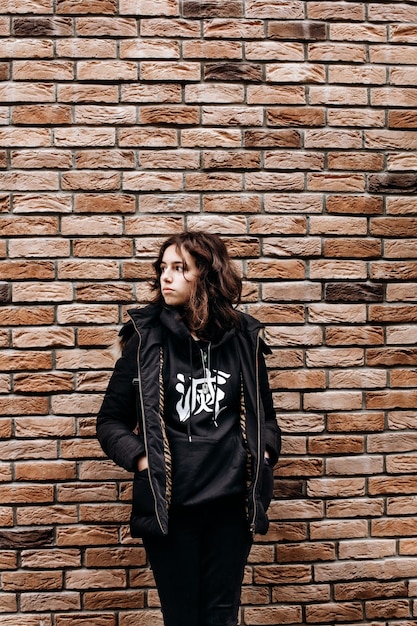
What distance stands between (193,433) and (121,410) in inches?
11.1

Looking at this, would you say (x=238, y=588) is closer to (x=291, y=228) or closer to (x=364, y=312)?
(x=364, y=312)

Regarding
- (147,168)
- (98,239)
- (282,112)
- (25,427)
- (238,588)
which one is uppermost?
(282,112)

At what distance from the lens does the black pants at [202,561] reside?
7.79ft

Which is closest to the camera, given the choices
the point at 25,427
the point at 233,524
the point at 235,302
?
the point at 233,524

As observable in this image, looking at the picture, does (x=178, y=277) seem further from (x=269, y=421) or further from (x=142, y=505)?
(x=142, y=505)

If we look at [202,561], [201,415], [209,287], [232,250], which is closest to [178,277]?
[209,287]

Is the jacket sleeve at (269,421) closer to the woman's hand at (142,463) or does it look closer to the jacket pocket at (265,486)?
the jacket pocket at (265,486)

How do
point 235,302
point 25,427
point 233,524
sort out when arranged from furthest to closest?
1. point 25,427
2. point 235,302
3. point 233,524

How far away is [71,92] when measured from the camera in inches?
118

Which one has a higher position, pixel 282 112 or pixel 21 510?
pixel 282 112

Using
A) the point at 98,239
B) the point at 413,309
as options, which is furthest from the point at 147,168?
the point at 413,309

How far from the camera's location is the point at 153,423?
2.35 meters

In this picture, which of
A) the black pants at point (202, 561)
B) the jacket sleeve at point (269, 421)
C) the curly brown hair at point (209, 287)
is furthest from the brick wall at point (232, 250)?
the black pants at point (202, 561)

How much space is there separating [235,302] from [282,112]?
970 millimetres
